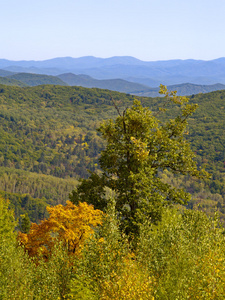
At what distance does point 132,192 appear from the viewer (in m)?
27.9

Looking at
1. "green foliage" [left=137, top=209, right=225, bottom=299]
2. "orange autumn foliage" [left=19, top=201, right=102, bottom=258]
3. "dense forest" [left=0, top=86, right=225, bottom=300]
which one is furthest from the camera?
"orange autumn foliage" [left=19, top=201, right=102, bottom=258]

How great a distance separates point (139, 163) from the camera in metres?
27.4

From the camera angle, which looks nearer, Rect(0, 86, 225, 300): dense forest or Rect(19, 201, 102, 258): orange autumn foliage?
Rect(0, 86, 225, 300): dense forest

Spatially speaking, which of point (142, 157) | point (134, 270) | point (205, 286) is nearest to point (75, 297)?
point (134, 270)

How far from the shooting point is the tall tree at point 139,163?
26.8 m

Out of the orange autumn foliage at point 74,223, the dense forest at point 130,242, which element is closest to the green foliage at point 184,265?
the dense forest at point 130,242

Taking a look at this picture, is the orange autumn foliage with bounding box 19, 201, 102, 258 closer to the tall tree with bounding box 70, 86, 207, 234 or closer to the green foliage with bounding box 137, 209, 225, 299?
the tall tree with bounding box 70, 86, 207, 234

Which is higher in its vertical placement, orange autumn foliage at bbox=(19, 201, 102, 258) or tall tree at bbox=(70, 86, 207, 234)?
tall tree at bbox=(70, 86, 207, 234)

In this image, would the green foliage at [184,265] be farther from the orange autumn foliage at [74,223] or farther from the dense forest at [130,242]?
the orange autumn foliage at [74,223]

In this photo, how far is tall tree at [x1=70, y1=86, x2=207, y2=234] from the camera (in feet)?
88.1

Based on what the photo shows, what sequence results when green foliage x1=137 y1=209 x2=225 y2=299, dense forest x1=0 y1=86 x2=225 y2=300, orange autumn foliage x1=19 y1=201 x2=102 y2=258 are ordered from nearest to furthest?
green foliage x1=137 y1=209 x2=225 y2=299 → dense forest x1=0 y1=86 x2=225 y2=300 → orange autumn foliage x1=19 y1=201 x2=102 y2=258

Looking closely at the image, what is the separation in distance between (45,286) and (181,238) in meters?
6.91

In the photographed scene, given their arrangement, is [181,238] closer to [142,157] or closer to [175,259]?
[175,259]

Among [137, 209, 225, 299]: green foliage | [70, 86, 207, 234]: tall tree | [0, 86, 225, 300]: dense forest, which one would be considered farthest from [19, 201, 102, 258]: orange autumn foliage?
[137, 209, 225, 299]: green foliage
